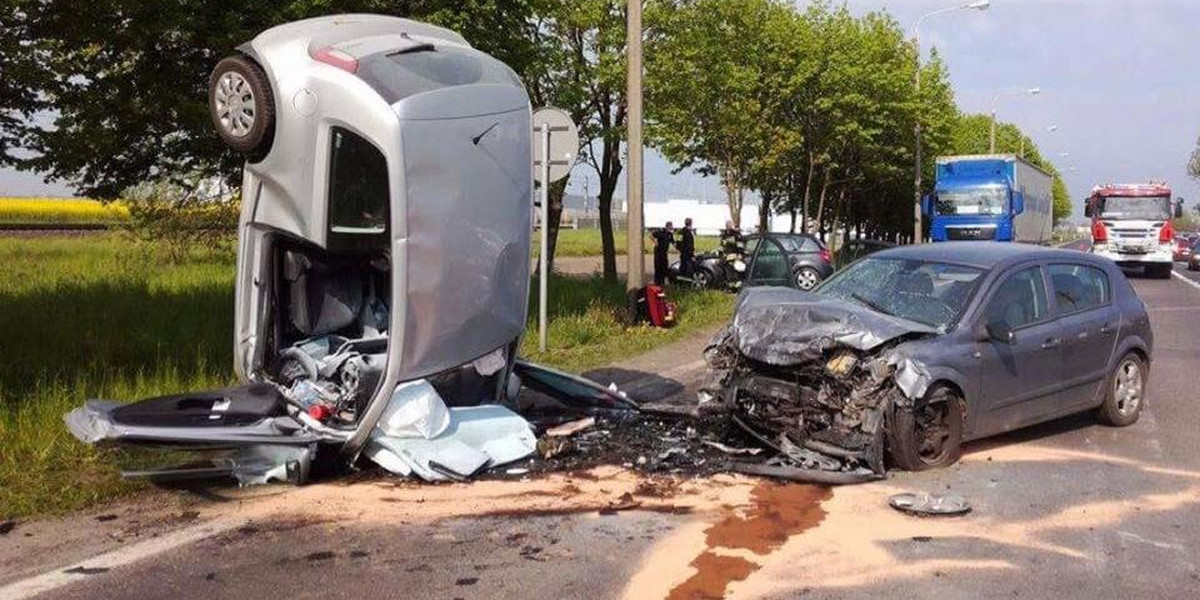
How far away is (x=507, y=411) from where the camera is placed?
23.5 feet

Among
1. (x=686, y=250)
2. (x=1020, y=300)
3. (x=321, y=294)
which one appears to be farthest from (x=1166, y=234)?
(x=321, y=294)

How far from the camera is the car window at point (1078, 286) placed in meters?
8.04

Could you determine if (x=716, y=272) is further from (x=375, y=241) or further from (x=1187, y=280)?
(x=375, y=241)

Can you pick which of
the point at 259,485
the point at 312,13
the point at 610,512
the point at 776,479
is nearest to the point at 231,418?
the point at 259,485

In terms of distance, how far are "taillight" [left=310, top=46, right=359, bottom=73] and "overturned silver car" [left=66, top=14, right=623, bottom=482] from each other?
0.5 inches

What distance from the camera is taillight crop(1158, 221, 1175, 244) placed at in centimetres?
3197

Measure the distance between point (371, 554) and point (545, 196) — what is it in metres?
6.51

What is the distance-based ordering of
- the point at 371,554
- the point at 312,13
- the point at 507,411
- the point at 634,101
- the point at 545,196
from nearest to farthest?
1. the point at 371,554
2. the point at 507,411
3. the point at 545,196
4. the point at 312,13
5. the point at 634,101

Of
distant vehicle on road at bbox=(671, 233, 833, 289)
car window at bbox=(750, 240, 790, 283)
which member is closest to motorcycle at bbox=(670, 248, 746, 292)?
distant vehicle on road at bbox=(671, 233, 833, 289)

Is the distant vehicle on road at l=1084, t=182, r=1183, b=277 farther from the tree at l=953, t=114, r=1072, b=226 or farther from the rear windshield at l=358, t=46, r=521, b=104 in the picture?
the rear windshield at l=358, t=46, r=521, b=104

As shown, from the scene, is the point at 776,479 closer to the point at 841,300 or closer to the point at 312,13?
the point at 841,300

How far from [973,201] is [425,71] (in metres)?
29.0

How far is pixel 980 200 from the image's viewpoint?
107 ft

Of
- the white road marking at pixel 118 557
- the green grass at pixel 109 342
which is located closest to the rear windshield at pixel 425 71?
the white road marking at pixel 118 557
